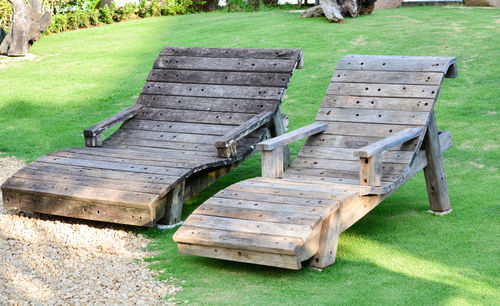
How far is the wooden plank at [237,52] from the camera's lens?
6270 millimetres

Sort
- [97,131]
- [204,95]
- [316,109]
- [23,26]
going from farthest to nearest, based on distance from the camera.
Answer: [23,26]
[316,109]
[204,95]
[97,131]

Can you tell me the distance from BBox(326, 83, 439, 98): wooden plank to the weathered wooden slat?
1842mm

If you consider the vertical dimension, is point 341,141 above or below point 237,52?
→ below

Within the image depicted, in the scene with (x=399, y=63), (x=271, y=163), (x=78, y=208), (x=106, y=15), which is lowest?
(x=78, y=208)

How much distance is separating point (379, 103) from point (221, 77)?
5.48 feet

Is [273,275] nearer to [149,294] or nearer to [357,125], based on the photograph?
[149,294]

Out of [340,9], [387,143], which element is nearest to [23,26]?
[340,9]

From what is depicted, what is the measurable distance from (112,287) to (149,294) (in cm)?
25

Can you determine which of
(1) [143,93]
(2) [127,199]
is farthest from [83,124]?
(2) [127,199]

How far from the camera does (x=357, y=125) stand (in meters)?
5.40

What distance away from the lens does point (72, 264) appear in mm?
4430

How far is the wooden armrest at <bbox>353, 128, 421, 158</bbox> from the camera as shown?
4492 millimetres

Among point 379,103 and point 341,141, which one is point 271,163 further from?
point 379,103

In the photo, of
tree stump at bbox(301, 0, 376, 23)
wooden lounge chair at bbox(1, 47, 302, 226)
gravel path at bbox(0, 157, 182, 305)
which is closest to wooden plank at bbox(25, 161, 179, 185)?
wooden lounge chair at bbox(1, 47, 302, 226)
